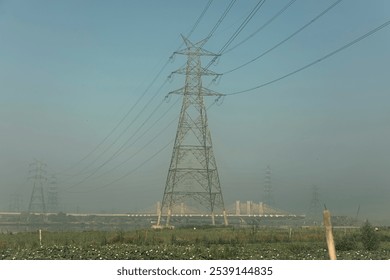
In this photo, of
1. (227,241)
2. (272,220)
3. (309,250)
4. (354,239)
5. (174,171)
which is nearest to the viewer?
(309,250)

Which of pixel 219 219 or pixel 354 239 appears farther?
pixel 219 219

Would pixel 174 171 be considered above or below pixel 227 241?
above
